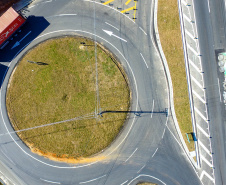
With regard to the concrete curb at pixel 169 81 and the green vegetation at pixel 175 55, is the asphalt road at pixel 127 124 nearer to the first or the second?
the concrete curb at pixel 169 81

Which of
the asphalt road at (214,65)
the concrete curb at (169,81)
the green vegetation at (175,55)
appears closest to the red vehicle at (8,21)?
the concrete curb at (169,81)

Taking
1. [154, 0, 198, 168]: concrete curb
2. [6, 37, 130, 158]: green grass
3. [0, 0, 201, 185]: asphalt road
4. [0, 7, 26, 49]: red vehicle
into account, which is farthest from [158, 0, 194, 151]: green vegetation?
[0, 7, 26, 49]: red vehicle

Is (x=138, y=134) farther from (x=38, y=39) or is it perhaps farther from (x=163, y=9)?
(x=38, y=39)

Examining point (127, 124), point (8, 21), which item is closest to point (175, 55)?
point (127, 124)

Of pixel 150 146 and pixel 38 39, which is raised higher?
pixel 38 39

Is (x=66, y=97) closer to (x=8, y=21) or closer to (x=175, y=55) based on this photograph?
(x=8, y=21)

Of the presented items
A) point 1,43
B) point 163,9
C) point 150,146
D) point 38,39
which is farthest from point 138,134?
point 1,43
